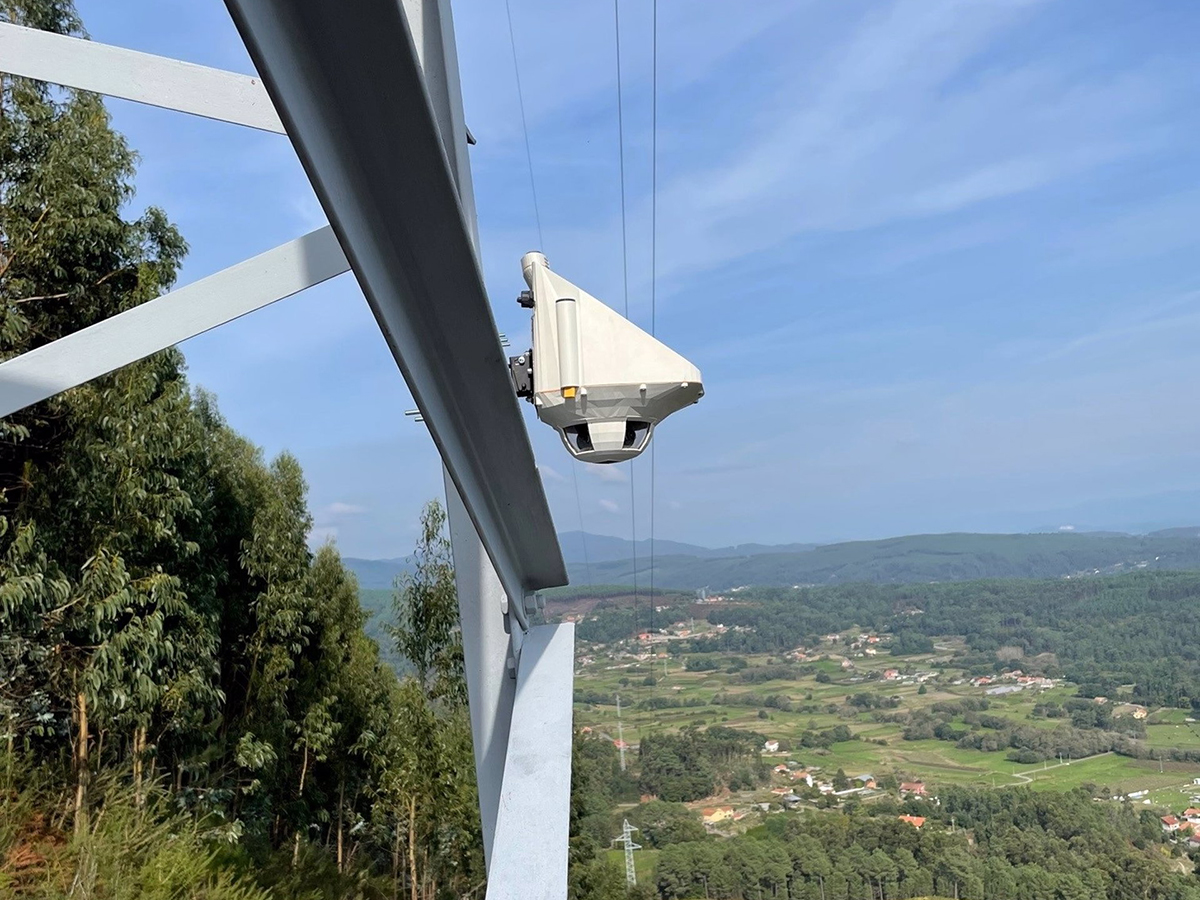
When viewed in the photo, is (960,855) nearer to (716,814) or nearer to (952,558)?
(716,814)

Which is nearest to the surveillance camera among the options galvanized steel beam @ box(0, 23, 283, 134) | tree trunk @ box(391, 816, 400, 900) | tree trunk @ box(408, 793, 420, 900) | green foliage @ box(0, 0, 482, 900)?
galvanized steel beam @ box(0, 23, 283, 134)

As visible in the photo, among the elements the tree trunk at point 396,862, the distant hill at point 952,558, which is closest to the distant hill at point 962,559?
the distant hill at point 952,558

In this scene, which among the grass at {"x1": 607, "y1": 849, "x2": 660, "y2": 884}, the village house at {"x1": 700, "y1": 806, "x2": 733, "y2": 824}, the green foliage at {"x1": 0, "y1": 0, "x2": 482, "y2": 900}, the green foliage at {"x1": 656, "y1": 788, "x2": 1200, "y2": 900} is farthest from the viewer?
the village house at {"x1": 700, "y1": 806, "x2": 733, "y2": 824}

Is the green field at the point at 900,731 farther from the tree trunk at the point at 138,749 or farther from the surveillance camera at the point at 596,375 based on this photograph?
the surveillance camera at the point at 596,375

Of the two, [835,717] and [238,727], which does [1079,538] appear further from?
[238,727]

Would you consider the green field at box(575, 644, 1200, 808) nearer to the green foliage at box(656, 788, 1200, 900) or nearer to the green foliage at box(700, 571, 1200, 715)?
the green foliage at box(700, 571, 1200, 715)

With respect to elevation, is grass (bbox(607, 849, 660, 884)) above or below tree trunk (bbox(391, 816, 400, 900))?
below
